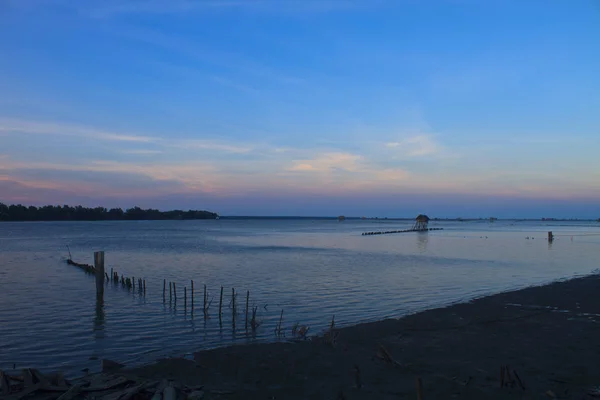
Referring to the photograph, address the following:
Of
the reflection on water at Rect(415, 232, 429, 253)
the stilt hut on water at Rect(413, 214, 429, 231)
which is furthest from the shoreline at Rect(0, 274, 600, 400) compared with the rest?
the stilt hut on water at Rect(413, 214, 429, 231)

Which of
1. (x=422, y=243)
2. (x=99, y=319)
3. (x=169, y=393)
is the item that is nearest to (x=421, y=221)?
(x=422, y=243)

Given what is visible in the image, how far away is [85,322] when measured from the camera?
18375 mm

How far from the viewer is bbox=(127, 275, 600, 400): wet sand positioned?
384 inches

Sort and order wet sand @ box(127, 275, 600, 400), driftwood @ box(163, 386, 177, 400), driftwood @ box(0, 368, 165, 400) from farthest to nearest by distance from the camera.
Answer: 1. wet sand @ box(127, 275, 600, 400)
2. driftwood @ box(0, 368, 165, 400)
3. driftwood @ box(163, 386, 177, 400)

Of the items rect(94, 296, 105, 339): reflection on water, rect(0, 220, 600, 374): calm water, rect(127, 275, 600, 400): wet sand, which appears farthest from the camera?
rect(94, 296, 105, 339): reflection on water

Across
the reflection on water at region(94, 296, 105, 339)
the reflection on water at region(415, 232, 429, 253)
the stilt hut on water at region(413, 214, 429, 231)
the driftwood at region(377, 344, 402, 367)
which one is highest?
the stilt hut on water at region(413, 214, 429, 231)

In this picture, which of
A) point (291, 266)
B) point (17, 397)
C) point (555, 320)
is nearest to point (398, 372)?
point (17, 397)

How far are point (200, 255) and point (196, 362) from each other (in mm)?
36472

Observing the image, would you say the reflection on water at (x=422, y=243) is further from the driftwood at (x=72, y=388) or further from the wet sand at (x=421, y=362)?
the driftwood at (x=72, y=388)

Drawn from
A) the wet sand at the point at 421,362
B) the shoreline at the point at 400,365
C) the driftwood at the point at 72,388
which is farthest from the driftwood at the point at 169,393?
the wet sand at the point at 421,362

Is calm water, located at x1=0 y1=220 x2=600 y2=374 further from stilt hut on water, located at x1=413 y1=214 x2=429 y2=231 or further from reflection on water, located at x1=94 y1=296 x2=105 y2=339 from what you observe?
stilt hut on water, located at x1=413 y1=214 x2=429 y2=231

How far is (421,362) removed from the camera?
11.8 m

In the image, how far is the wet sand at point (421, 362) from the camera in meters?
9.74

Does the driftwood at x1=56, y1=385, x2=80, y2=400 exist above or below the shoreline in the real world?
above
